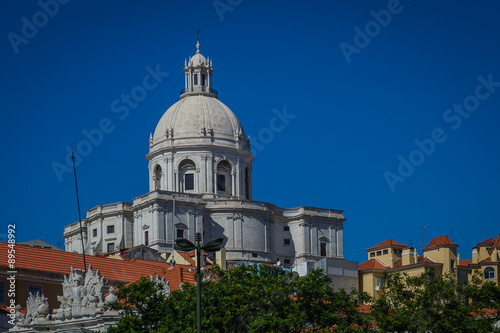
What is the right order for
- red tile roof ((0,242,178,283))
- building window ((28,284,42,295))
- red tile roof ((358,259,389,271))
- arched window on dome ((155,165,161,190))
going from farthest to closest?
arched window on dome ((155,165,161,190)) < red tile roof ((358,259,389,271)) < red tile roof ((0,242,178,283)) < building window ((28,284,42,295))

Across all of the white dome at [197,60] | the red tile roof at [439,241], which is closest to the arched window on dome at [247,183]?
the white dome at [197,60]

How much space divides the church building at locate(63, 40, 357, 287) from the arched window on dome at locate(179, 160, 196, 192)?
112mm

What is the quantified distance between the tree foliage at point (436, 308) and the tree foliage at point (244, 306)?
2.02 metres

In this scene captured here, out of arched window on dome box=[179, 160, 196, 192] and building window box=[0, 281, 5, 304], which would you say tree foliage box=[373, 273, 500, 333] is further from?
arched window on dome box=[179, 160, 196, 192]

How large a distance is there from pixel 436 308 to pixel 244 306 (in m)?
11.8

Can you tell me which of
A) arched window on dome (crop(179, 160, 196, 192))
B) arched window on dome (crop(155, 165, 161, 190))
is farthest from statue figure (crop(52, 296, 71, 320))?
arched window on dome (crop(155, 165, 161, 190))

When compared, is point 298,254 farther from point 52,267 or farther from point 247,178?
point 52,267

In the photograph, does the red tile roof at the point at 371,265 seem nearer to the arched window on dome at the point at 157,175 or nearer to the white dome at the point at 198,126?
the white dome at the point at 198,126

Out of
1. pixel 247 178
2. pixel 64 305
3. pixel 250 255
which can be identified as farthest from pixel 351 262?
pixel 64 305

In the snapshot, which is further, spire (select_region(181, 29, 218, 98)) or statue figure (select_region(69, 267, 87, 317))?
spire (select_region(181, 29, 218, 98))

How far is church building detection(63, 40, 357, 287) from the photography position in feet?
438

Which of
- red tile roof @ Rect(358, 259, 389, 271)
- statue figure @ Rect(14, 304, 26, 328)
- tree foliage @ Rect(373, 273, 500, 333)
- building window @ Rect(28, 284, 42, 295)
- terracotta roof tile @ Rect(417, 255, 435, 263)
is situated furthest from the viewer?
red tile roof @ Rect(358, 259, 389, 271)

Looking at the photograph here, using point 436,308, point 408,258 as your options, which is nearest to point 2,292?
point 436,308

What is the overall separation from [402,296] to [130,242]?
67.3 meters
